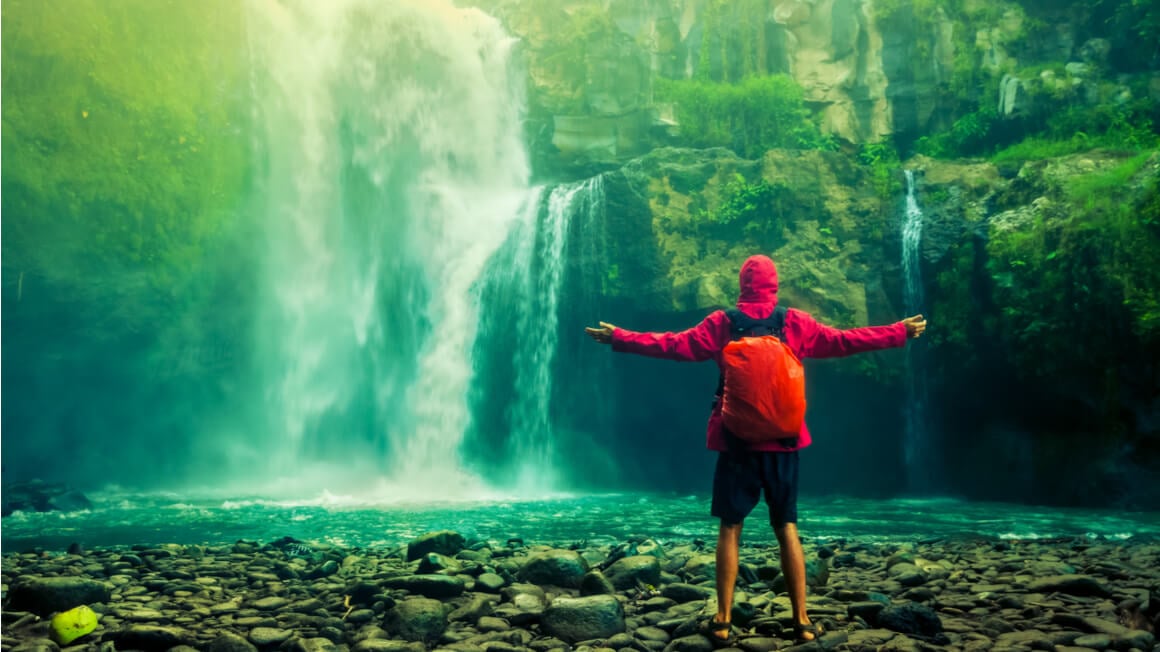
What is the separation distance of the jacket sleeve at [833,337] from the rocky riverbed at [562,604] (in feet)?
4.44

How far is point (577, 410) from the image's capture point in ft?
65.5

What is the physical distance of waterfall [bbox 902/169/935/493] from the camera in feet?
57.2

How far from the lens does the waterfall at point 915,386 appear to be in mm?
17438

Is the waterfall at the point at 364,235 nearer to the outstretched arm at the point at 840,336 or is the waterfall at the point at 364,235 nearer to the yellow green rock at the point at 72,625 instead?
the yellow green rock at the point at 72,625

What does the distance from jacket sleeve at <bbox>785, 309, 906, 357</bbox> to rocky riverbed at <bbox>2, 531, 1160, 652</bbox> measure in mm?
1352

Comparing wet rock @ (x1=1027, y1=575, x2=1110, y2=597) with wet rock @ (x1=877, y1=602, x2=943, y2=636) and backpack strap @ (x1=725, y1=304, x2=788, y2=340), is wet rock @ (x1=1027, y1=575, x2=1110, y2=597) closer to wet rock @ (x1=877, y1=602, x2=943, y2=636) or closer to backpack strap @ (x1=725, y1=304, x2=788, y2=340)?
wet rock @ (x1=877, y1=602, x2=943, y2=636)

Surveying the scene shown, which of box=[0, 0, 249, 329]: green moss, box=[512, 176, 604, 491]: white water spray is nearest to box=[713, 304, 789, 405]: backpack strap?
box=[512, 176, 604, 491]: white water spray

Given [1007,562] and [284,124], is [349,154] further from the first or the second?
[1007,562]

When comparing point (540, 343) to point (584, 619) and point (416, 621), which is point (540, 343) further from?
point (584, 619)

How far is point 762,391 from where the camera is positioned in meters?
3.55

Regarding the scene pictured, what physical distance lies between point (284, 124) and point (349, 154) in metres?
2.00

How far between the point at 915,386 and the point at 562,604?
15661 mm

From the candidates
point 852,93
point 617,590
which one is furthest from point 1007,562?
point 852,93

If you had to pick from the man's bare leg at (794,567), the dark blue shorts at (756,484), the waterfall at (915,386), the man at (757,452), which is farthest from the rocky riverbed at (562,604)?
the waterfall at (915,386)
